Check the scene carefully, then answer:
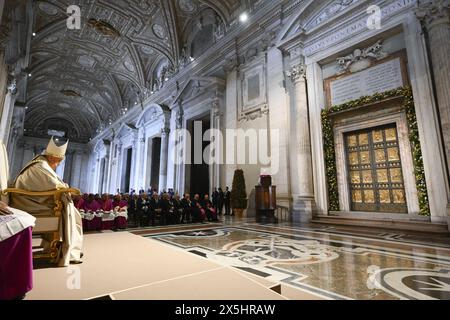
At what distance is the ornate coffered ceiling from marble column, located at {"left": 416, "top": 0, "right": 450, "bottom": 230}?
6.43m

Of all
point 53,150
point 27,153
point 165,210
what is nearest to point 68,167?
point 27,153

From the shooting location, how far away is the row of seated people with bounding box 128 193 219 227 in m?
6.66

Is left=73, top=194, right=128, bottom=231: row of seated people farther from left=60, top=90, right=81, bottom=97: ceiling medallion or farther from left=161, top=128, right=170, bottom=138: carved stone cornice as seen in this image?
left=60, top=90, right=81, bottom=97: ceiling medallion

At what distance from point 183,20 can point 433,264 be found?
562 inches

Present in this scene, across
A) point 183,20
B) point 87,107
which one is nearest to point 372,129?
point 183,20

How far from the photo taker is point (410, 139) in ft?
18.3

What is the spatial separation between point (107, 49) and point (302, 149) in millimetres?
14702

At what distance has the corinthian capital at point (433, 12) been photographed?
5.09 metres

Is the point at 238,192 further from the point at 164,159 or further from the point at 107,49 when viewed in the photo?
the point at 107,49

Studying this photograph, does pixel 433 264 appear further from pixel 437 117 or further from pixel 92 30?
pixel 92 30

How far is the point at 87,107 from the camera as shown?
24.8 m

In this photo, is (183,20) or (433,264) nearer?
(433,264)
